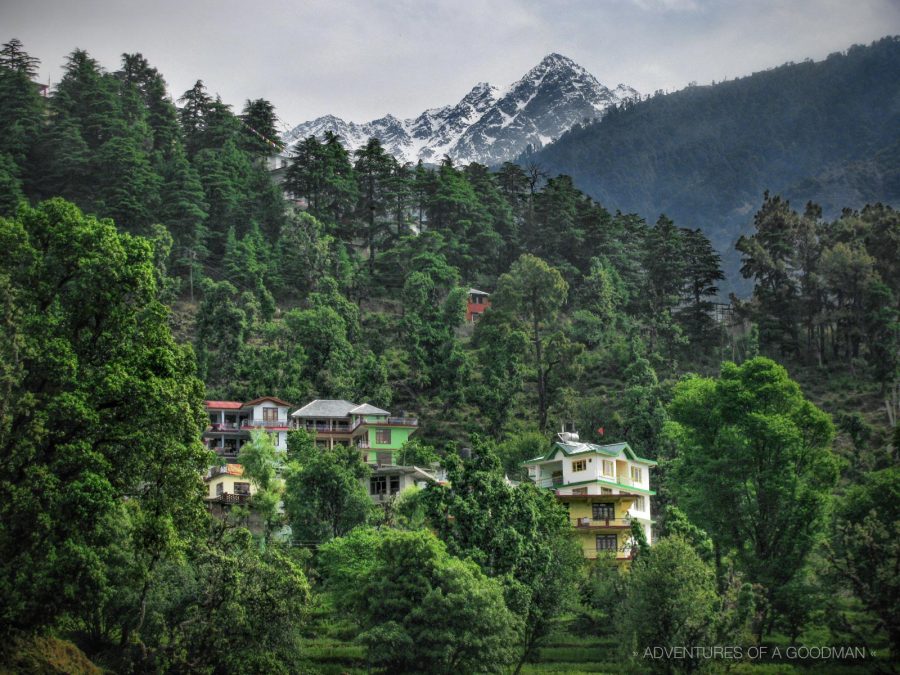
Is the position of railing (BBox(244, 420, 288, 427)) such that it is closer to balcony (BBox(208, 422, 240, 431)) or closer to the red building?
balcony (BBox(208, 422, 240, 431))

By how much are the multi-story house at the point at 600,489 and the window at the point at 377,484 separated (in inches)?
367

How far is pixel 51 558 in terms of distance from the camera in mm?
26766

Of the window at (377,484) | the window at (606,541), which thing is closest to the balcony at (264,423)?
the window at (377,484)

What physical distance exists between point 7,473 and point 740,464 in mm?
33300

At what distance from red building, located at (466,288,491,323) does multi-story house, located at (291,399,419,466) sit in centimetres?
2489

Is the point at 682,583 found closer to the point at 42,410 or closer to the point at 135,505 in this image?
the point at 135,505

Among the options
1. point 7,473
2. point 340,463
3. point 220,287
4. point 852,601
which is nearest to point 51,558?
point 7,473

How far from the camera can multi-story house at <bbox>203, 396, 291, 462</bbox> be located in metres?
70.1

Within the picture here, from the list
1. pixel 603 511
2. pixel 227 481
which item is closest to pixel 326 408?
pixel 227 481

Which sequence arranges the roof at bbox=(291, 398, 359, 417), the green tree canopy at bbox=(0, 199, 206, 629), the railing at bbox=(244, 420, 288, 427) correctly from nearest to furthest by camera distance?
the green tree canopy at bbox=(0, 199, 206, 629)
the roof at bbox=(291, 398, 359, 417)
the railing at bbox=(244, 420, 288, 427)

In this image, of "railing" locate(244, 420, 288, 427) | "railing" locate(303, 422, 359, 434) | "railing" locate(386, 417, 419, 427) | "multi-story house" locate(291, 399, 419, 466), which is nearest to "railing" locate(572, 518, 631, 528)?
"multi-story house" locate(291, 399, 419, 466)

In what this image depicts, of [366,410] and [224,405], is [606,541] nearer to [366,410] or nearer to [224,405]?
[366,410]

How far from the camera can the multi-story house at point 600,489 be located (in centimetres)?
5681

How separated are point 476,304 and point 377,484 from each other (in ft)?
114
